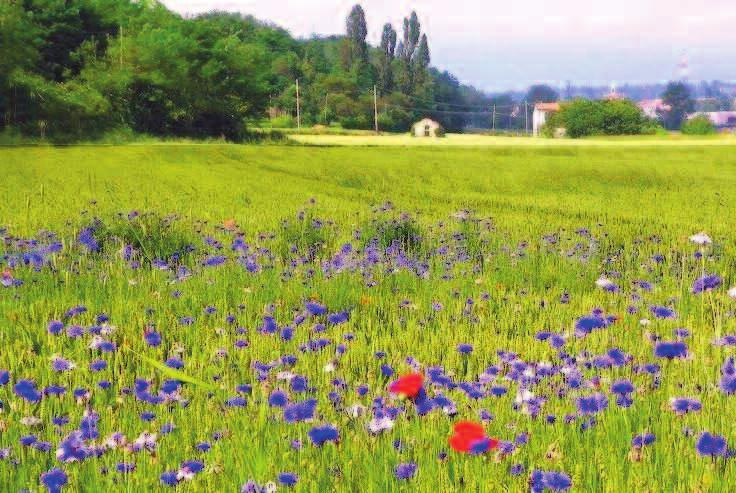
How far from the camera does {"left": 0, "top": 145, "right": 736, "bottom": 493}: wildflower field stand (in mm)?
2588

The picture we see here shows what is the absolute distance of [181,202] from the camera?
523 inches

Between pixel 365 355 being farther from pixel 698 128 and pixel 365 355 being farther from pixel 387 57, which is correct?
pixel 387 57

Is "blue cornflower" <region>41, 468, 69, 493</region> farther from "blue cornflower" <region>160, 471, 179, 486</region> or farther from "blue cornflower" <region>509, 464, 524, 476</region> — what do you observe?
"blue cornflower" <region>509, 464, 524, 476</region>

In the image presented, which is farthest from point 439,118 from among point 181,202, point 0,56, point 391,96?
point 181,202

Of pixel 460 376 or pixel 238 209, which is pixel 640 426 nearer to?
pixel 460 376

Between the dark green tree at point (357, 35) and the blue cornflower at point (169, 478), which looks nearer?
the blue cornflower at point (169, 478)

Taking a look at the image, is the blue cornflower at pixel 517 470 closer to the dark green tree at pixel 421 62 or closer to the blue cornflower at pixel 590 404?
the blue cornflower at pixel 590 404

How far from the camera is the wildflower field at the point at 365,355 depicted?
2588mm

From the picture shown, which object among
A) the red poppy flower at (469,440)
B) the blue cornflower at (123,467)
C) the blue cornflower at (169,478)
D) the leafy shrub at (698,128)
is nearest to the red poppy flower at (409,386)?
the red poppy flower at (469,440)

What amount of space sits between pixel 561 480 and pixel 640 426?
1.04 m

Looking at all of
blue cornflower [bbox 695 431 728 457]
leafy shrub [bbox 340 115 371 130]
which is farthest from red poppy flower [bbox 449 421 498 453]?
leafy shrub [bbox 340 115 371 130]

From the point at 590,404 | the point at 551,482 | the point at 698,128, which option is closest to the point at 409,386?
the point at 551,482

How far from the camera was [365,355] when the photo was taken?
4438 millimetres

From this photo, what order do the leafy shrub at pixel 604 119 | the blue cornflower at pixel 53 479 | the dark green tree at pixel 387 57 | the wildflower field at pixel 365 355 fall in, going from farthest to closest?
the dark green tree at pixel 387 57
the leafy shrub at pixel 604 119
the wildflower field at pixel 365 355
the blue cornflower at pixel 53 479
